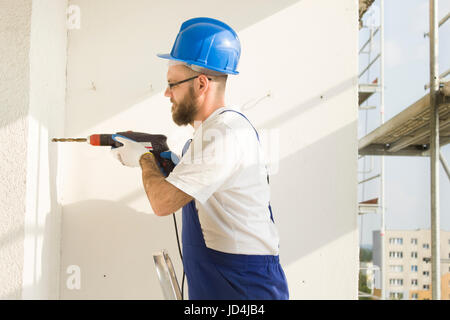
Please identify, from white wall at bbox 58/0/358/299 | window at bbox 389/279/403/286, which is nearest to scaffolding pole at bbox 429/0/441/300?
white wall at bbox 58/0/358/299

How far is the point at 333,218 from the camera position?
1941 millimetres

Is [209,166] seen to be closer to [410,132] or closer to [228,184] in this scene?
[228,184]

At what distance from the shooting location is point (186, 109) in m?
1.41

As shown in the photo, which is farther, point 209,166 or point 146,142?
point 146,142

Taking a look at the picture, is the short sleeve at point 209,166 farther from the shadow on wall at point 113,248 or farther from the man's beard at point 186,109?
the shadow on wall at point 113,248

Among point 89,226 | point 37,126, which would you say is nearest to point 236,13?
point 37,126

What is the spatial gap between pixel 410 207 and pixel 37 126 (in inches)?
239

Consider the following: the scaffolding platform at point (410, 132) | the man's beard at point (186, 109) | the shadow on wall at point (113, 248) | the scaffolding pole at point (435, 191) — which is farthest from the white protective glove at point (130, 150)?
the scaffolding platform at point (410, 132)

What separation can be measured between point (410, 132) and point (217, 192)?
283cm

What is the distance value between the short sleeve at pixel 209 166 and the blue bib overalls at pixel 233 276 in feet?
0.74

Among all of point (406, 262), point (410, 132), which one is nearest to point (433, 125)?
point (410, 132)

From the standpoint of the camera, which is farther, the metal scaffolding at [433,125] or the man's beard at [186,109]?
the metal scaffolding at [433,125]

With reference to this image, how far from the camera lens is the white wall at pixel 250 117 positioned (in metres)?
1.90

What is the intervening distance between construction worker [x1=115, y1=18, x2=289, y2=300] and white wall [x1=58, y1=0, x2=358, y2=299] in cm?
57
